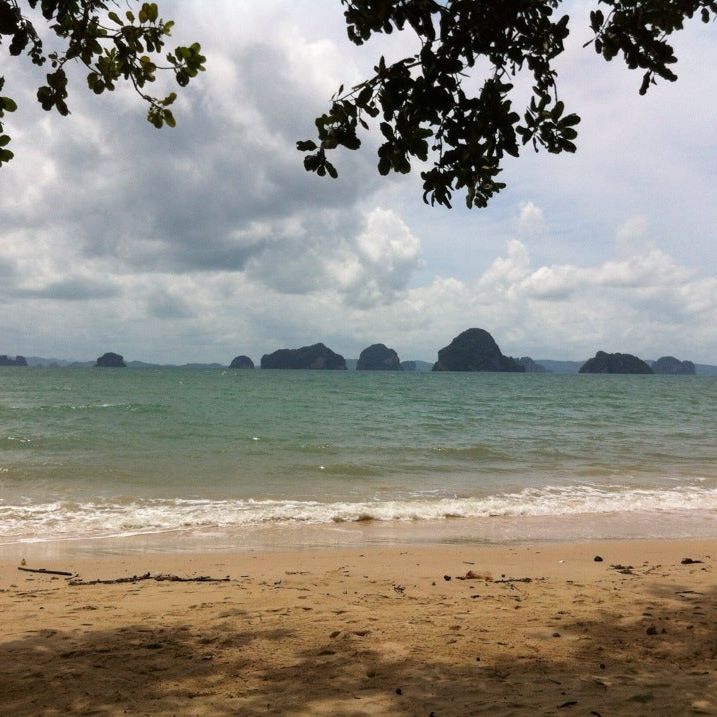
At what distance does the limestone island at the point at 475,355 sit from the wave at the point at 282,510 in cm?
17272

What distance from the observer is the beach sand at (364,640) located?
3.50 metres

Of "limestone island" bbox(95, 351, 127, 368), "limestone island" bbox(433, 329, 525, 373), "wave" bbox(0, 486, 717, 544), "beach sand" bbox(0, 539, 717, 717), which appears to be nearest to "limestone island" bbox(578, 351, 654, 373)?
"limestone island" bbox(433, 329, 525, 373)

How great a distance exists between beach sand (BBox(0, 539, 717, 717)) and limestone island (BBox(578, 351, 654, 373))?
190m

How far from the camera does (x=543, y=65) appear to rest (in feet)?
15.2

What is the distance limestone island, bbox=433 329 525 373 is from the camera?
18400cm

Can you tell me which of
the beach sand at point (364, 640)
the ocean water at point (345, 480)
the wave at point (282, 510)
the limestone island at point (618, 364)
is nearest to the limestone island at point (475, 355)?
the limestone island at point (618, 364)

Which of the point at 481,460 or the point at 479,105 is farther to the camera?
the point at 481,460

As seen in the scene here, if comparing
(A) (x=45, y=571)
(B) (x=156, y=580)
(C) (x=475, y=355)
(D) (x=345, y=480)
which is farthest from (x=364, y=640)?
(C) (x=475, y=355)

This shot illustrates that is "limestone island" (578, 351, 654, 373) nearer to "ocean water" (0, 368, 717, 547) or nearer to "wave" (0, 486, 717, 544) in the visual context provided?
"ocean water" (0, 368, 717, 547)

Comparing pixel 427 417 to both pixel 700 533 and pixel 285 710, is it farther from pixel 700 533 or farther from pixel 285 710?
pixel 285 710

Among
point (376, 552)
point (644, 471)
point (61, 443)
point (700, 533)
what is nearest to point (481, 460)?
point (644, 471)

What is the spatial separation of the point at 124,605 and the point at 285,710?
289cm

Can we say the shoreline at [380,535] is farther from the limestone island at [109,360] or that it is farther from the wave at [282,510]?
the limestone island at [109,360]

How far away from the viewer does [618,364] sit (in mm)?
183500
